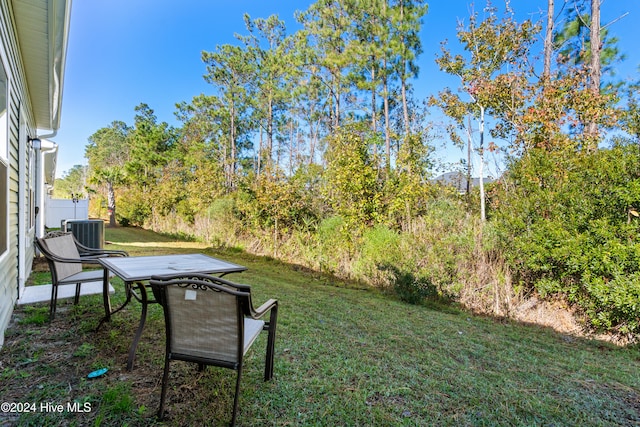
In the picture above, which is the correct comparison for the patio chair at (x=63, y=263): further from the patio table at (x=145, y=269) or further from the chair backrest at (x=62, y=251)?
the patio table at (x=145, y=269)

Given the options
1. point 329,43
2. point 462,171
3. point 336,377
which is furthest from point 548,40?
point 336,377

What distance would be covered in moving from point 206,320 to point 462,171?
9.82 meters

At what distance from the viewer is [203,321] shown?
1.80m

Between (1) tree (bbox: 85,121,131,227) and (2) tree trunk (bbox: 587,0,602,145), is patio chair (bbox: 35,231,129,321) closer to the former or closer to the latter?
(2) tree trunk (bbox: 587,0,602,145)

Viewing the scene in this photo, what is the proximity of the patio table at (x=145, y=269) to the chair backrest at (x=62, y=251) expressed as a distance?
1.68 feet

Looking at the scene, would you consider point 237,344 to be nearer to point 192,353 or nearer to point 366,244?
point 192,353

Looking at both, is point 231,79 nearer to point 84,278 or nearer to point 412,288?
point 412,288

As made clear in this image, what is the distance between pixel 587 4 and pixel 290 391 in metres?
12.7

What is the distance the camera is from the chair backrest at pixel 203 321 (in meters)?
1.75

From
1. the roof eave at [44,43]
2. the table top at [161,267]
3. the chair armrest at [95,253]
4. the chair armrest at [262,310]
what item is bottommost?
the chair armrest at [262,310]

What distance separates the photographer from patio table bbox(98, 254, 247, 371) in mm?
2324

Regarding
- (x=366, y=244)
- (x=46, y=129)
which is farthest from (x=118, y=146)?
(x=366, y=244)

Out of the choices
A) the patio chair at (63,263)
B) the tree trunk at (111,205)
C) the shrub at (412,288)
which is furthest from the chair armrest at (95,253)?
the tree trunk at (111,205)

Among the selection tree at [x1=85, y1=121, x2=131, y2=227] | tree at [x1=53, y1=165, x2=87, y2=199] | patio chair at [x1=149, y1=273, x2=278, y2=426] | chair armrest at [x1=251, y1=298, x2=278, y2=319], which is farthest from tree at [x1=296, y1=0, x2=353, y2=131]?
tree at [x1=53, y1=165, x2=87, y2=199]
